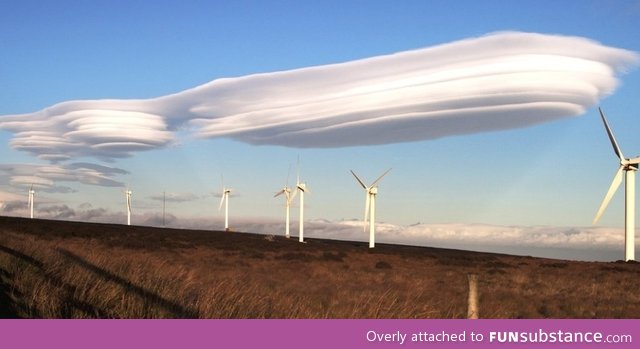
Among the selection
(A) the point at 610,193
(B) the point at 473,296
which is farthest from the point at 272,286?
(A) the point at 610,193

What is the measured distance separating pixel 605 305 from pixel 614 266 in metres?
29.6

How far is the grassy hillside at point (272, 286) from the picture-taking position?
490 inches

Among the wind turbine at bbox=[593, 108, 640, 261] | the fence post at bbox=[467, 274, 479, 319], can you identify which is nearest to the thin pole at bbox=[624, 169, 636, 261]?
the wind turbine at bbox=[593, 108, 640, 261]

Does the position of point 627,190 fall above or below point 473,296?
above

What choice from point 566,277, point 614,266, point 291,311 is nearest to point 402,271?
point 566,277

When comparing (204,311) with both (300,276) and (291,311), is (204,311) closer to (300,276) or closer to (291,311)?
(291,311)

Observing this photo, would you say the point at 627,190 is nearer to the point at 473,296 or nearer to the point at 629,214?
the point at 629,214

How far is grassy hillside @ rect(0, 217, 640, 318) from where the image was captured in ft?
40.8

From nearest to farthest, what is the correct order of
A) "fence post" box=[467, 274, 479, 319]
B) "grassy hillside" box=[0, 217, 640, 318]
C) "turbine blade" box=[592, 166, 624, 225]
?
"grassy hillside" box=[0, 217, 640, 318], "fence post" box=[467, 274, 479, 319], "turbine blade" box=[592, 166, 624, 225]

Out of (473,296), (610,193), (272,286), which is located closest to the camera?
(473,296)

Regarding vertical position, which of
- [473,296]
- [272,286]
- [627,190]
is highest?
[627,190]

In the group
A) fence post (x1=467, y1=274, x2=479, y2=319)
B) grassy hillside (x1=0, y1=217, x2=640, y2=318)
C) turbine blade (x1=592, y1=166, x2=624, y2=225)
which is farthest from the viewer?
turbine blade (x1=592, y1=166, x2=624, y2=225)

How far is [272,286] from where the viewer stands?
32.3 metres

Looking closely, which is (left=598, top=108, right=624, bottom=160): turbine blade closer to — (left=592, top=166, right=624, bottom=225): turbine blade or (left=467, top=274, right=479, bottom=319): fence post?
(left=592, top=166, right=624, bottom=225): turbine blade
